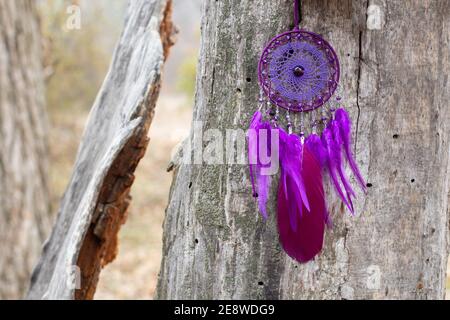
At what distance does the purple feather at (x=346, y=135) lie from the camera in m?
1.80

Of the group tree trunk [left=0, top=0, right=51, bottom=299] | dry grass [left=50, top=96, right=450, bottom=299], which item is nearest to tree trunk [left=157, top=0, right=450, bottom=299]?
tree trunk [left=0, top=0, right=51, bottom=299]

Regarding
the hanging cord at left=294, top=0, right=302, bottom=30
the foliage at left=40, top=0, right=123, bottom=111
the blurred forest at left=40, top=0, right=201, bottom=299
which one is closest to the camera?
the hanging cord at left=294, top=0, right=302, bottom=30

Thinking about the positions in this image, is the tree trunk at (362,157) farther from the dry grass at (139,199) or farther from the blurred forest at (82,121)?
the blurred forest at (82,121)

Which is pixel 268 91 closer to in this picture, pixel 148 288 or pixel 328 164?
pixel 328 164

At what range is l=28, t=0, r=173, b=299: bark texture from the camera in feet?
8.00

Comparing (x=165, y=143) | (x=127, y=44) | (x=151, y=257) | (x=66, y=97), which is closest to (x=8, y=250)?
(x=127, y=44)

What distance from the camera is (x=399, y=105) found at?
5.94 feet

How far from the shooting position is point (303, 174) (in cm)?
180

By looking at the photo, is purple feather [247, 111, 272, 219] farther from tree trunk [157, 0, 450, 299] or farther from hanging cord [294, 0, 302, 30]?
hanging cord [294, 0, 302, 30]

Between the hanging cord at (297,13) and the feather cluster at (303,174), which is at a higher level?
the hanging cord at (297,13)

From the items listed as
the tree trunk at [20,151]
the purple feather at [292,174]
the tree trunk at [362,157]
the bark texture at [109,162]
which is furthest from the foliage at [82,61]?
the purple feather at [292,174]

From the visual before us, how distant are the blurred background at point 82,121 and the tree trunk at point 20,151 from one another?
2352mm

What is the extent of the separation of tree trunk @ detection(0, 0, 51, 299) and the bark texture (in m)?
1.13

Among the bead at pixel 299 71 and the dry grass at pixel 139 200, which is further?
the dry grass at pixel 139 200
